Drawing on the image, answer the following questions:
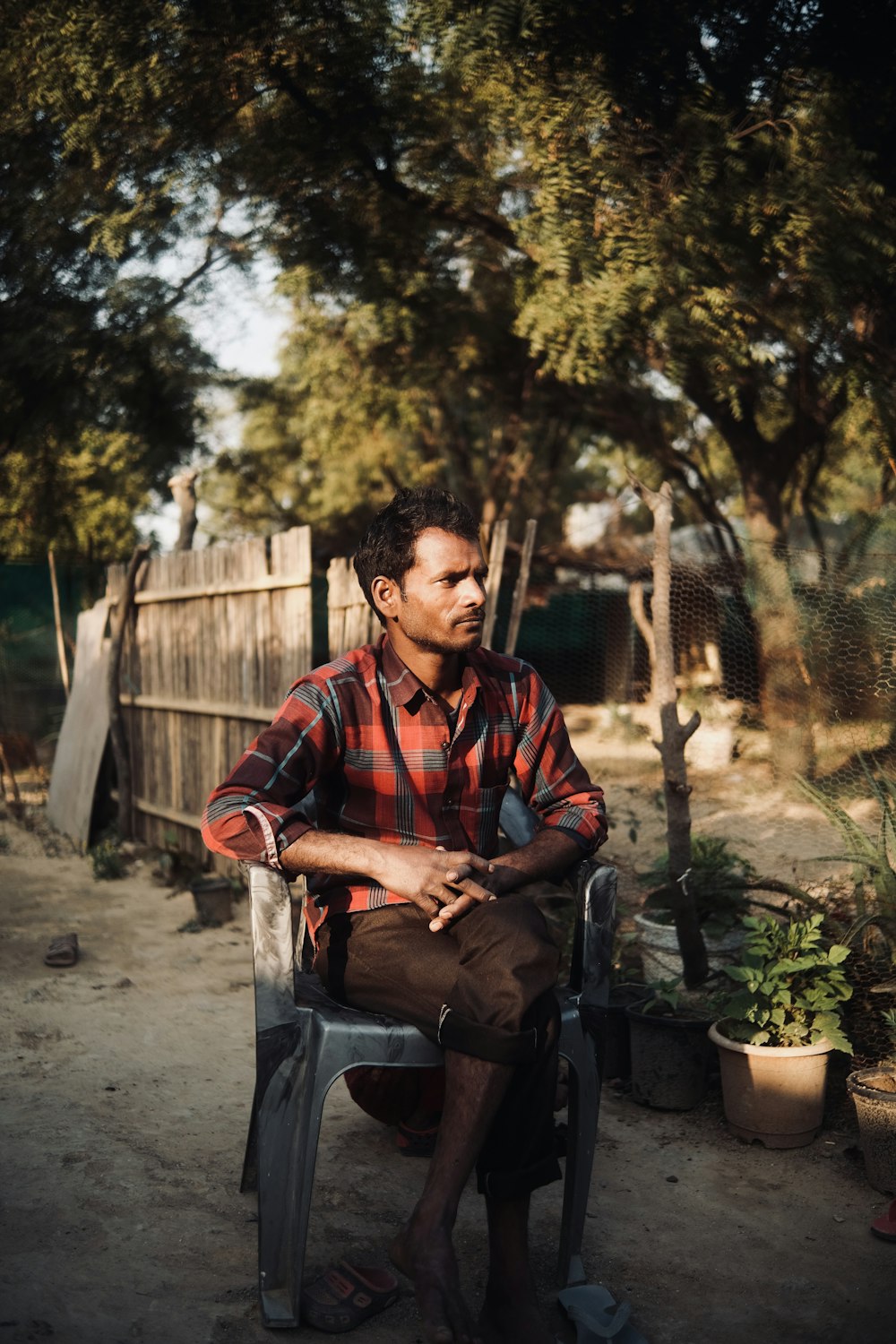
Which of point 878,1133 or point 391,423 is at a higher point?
point 391,423

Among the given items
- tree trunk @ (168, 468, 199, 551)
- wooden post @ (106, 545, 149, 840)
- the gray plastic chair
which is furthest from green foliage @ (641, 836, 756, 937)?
wooden post @ (106, 545, 149, 840)

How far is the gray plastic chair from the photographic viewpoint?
7.54ft

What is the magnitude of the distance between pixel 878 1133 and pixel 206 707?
485 centimetres

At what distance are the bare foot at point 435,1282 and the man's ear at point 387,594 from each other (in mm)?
1344

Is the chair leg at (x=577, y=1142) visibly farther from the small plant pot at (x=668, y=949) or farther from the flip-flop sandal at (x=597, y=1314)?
the small plant pot at (x=668, y=949)

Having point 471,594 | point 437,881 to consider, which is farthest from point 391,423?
point 437,881

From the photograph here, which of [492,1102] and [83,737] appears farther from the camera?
[83,737]

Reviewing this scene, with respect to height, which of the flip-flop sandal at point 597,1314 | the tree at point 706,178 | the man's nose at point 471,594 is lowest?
the flip-flop sandal at point 597,1314

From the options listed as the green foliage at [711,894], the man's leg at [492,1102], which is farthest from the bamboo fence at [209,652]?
the man's leg at [492,1102]

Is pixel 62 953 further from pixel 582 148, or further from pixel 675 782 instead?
pixel 582 148

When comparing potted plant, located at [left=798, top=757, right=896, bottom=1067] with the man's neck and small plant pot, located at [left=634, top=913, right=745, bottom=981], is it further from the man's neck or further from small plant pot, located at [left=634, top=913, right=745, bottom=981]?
the man's neck

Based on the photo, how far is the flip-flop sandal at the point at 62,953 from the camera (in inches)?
197

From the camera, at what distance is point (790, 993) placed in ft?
10.7

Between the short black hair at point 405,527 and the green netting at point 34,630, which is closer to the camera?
the short black hair at point 405,527
